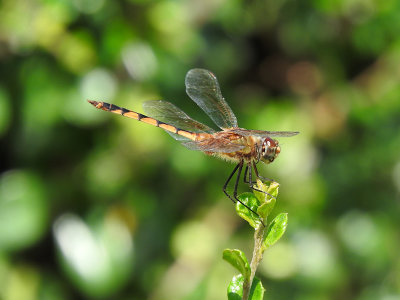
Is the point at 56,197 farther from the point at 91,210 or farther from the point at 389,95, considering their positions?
the point at 389,95

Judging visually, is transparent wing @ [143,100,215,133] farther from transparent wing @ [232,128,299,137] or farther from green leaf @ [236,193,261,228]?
green leaf @ [236,193,261,228]

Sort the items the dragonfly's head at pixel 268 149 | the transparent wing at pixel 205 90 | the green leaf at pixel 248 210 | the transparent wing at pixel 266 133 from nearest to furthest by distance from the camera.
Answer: the green leaf at pixel 248 210 → the transparent wing at pixel 266 133 → the dragonfly's head at pixel 268 149 → the transparent wing at pixel 205 90

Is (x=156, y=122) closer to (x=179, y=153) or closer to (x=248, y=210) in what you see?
(x=179, y=153)

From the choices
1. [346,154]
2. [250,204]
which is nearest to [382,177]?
[346,154]

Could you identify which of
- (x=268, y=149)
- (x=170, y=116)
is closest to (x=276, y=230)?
(x=268, y=149)

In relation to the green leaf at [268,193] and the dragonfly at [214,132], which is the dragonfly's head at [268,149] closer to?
the dragonfly at [214,132]

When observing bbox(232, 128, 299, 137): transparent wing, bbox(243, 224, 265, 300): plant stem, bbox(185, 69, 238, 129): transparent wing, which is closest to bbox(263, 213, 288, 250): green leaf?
bbox(243, 224, 265, 300): plant stem

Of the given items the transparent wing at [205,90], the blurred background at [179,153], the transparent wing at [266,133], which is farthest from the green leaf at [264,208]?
the blurred background at [179,153]
